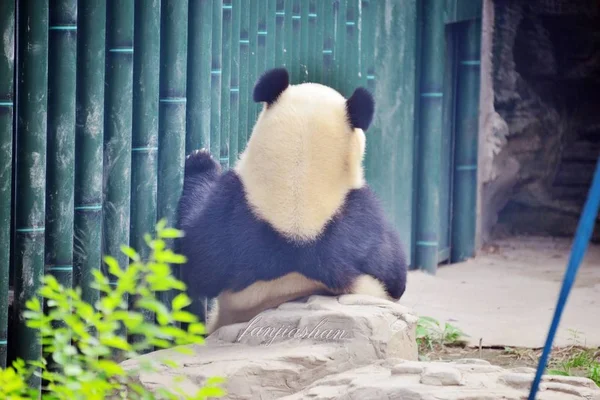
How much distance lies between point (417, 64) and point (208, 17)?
252cm

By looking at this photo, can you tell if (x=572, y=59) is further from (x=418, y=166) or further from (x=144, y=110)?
(x=144, y=110)

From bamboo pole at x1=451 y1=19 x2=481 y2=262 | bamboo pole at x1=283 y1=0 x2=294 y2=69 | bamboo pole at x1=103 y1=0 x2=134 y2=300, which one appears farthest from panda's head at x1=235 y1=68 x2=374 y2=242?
bamboo pole at x1=451 y1=19 x2=481 y2=262

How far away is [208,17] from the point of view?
3584mm

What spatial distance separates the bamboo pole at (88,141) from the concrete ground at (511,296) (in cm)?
195

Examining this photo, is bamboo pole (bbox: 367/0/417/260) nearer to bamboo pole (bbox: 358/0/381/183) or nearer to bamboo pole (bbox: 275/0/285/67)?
bamboo pole (bbox: 358/0/381/183)

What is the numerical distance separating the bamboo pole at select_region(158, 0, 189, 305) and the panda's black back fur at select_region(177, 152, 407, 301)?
96 mm

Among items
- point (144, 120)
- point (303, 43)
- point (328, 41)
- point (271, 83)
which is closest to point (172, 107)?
point (144, 120)

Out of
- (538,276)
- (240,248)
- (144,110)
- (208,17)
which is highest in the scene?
(208,17)

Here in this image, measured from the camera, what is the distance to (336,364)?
307 centimetres

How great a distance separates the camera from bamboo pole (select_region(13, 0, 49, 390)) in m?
2.83

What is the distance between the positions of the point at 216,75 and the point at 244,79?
390 millimetres

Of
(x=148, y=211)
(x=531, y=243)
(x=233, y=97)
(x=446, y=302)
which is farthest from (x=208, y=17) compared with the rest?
(x=531, y=243)

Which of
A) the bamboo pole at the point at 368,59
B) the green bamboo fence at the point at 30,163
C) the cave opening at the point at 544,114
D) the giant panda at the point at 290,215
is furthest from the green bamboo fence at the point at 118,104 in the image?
the cave opening at the point at 544,114

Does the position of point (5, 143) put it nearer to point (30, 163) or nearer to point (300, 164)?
point (30, 163)
